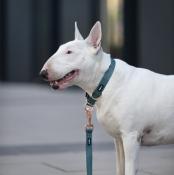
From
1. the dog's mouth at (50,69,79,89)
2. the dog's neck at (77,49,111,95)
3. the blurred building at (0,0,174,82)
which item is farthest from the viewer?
the blurred building at (0,0,174,82)

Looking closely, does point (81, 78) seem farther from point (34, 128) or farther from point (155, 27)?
point (155, 27)

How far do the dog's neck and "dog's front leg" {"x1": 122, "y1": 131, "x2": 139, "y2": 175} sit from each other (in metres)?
0.54

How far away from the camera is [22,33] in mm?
31422

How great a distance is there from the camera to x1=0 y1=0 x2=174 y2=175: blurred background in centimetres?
984

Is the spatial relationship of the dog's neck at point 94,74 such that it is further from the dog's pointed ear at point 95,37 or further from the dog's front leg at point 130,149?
the dog's front leg at point 130,149

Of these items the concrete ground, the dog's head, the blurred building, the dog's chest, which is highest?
the dog's head

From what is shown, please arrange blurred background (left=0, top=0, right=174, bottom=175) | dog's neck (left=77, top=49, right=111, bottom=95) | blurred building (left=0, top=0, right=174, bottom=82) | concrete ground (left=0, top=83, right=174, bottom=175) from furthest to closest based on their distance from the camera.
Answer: blurred building (left=0, top=0, right=174, bottom=82) < blurred background (left=0, top=0, right=174, bottom=175) < concrete ground (left=0, top=83, right=174, bottom=175) < dog's neck (left=77, top=49, right=111, bottom=95)

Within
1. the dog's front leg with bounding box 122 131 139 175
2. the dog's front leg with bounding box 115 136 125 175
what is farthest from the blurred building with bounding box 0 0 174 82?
the dog's front leg with bounding box 122 131 139 175

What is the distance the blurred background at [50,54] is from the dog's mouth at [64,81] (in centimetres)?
240

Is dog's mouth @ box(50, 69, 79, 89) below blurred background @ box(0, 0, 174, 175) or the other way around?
the other way around

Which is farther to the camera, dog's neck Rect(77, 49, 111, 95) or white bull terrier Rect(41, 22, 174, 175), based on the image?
dog's neck Rect(77, 49, 111, 95)

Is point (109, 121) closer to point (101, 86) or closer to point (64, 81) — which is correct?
point (101, 86)

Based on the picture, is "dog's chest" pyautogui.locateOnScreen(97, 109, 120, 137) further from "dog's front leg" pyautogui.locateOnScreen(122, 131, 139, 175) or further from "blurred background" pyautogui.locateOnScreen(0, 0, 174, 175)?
"blurred background" pyautogui.locateOnScreen(0, 0, 174, 175)

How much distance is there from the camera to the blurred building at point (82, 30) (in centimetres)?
2227
